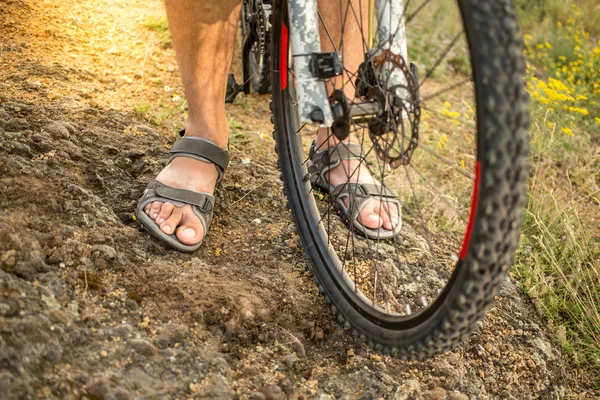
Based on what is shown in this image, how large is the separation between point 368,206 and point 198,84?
65 cm

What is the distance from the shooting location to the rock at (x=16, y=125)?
5.71 feet

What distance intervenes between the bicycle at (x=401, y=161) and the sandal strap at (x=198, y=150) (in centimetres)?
20

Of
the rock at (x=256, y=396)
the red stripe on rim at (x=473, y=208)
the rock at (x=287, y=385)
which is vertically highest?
the red stripe on rim at (x=473, y=208)

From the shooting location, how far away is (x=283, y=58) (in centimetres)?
160

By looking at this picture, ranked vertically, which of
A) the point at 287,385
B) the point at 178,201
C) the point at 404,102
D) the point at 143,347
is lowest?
the point at 287,385

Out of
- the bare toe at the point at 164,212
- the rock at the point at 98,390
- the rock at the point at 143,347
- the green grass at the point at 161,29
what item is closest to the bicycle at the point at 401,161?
the bare toe at the point at 164,212

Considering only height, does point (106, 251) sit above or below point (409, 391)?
above

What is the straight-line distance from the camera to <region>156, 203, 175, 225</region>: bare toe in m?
1.60

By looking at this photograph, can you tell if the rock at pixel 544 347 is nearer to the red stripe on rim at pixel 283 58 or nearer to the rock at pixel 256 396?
the rock at pixel 256 396

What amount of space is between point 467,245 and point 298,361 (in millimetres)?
538

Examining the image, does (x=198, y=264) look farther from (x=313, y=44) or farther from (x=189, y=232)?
(x=313, y=44)

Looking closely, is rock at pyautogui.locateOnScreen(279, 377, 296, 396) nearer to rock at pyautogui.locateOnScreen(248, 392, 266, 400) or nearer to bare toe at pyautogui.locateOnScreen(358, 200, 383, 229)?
rock at pyautogui.locateOnScreen(248, 392, 266, 400)

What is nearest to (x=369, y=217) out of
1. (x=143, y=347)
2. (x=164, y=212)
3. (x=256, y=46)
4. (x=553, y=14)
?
(x=164, y=212)

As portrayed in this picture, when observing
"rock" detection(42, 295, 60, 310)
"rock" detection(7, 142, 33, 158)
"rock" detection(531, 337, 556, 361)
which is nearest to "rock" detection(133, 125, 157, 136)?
"rock" detection(7, 142, 33, 158)
